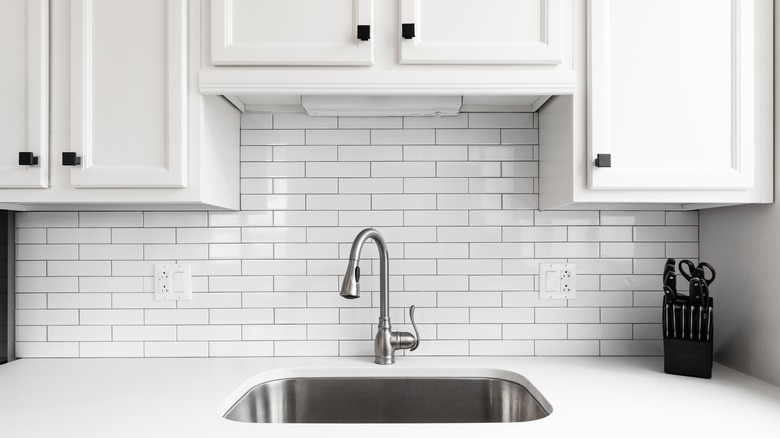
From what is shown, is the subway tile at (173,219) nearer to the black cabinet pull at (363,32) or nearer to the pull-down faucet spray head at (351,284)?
the pull-down faucet spray head at (351,284)

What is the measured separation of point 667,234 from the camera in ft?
5.94

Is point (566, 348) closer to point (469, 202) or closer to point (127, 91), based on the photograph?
point (469, 202)

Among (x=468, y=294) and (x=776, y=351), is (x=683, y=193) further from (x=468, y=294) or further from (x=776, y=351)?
(x=468, y=294)

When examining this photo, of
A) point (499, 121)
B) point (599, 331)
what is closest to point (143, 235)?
point (499, 121)

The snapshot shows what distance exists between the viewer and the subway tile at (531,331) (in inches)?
70.6

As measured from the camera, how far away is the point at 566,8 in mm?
1448

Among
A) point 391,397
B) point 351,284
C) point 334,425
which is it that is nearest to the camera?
point 334,425

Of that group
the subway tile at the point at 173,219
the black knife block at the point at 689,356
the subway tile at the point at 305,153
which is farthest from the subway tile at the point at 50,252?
the black knife block at the point at 689,356

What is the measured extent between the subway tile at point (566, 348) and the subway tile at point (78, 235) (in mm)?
1448

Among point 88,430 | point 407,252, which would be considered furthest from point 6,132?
point 407,252

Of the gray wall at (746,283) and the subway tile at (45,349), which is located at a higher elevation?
the gray wall at (746,283)

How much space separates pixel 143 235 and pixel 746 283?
1.84 m

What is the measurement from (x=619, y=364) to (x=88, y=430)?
56.4 inches

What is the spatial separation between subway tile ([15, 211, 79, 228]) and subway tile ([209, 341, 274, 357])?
1.99ft
